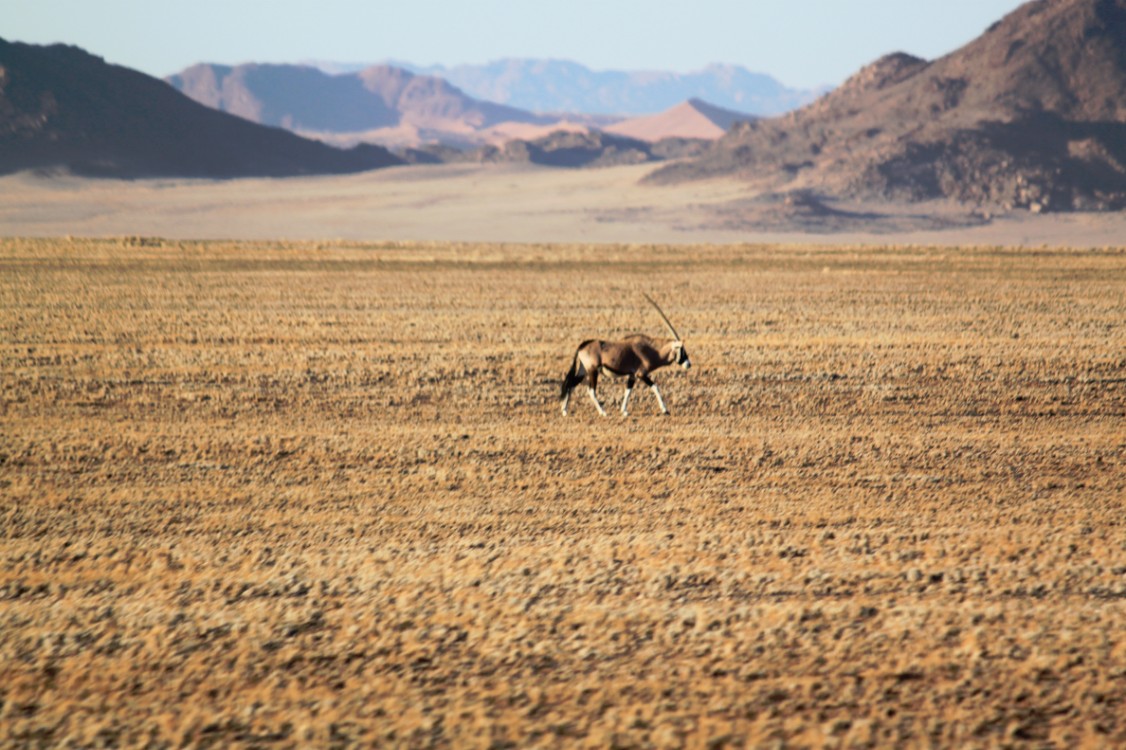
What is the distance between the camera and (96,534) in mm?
8688

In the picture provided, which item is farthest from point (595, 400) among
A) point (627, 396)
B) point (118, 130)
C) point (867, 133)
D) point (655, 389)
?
point (118, 130)

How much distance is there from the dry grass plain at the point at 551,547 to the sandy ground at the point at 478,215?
5173cm

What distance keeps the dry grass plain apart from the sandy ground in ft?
170

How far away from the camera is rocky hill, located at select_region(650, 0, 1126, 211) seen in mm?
85919

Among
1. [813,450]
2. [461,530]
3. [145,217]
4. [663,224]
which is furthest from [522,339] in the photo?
[145,217]

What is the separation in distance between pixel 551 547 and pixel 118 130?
11698 cm

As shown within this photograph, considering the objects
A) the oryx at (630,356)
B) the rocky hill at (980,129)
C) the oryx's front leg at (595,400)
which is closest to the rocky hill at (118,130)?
the rocky hill at (980,129)

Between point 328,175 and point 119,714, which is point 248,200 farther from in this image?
point 119,714

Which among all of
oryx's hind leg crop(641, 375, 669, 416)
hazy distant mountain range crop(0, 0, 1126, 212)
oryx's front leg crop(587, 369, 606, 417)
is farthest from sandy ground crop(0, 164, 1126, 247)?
oryx's front leg crop(587, 369, 606, 417)

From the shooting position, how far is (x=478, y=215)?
87.1 meters

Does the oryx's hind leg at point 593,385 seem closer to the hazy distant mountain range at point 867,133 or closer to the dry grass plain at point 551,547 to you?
the dry grass plain at point 551,547

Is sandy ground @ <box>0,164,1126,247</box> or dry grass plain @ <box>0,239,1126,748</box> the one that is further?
sandy ground @ <box>0,164,1126,247</box>

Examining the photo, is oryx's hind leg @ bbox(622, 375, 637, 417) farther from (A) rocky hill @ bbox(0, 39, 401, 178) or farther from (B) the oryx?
(A) rocky hill @ bbox(0, 39, 401, 178)

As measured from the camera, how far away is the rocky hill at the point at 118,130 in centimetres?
10694
